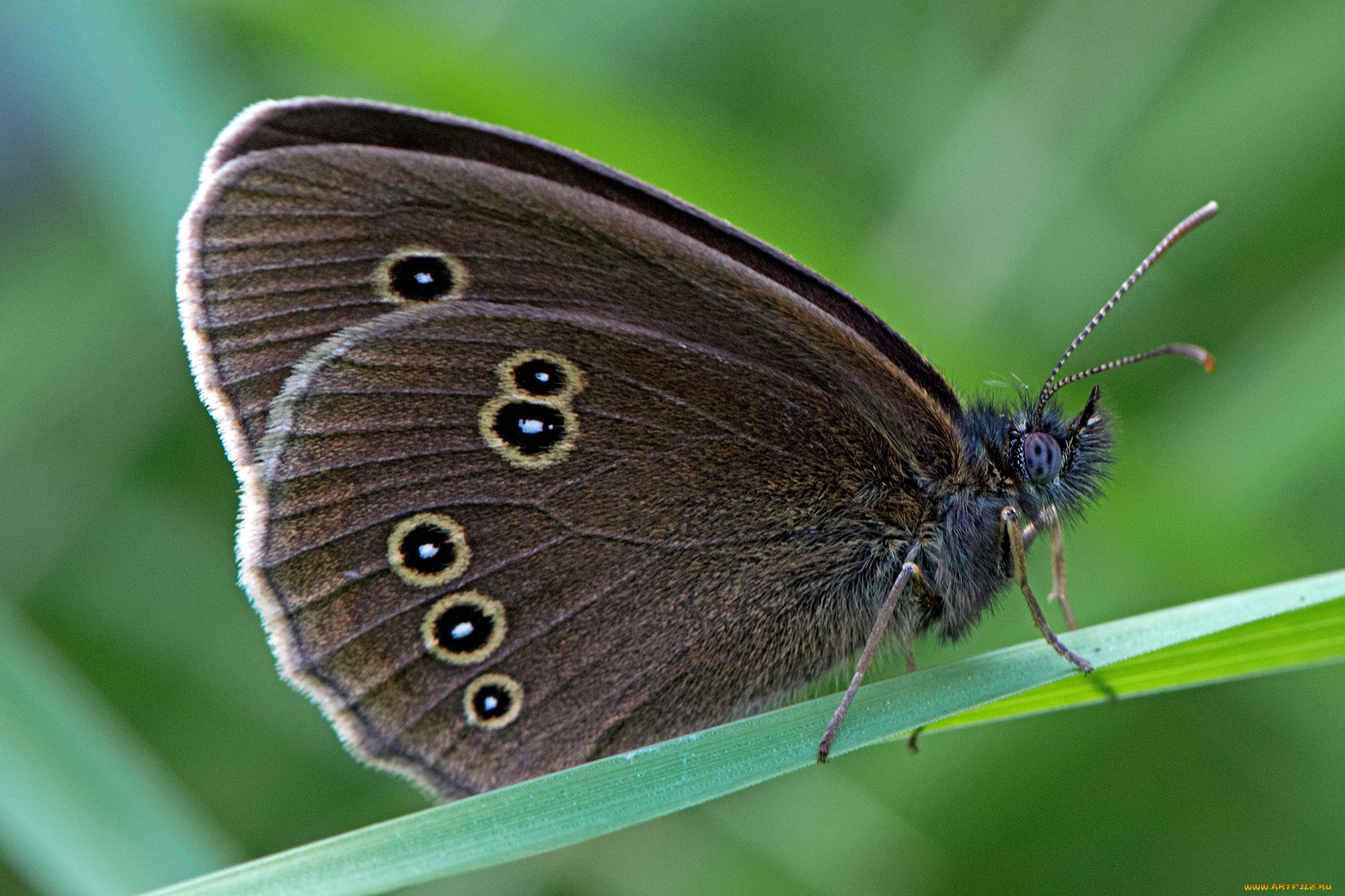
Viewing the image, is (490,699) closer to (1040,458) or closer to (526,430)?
(526,430)

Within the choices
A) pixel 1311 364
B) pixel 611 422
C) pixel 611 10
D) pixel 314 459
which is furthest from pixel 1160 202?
pixel 314 459

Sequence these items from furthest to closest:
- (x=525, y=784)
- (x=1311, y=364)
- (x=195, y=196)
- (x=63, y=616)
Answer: (x=63, y=616), (x=1311, y=364), (x=195, y=196), (x=525, y=784)

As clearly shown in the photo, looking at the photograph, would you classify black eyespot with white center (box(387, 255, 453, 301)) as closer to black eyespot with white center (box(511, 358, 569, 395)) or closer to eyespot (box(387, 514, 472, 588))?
black eyespot with white center (box(511, 358, 569, 395))

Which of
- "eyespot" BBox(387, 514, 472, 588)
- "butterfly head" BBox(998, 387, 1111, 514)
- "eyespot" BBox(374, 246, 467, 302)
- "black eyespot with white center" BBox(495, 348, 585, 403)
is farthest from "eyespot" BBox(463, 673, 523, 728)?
"butterfly head" BBox(998, 387, 1111, 514)

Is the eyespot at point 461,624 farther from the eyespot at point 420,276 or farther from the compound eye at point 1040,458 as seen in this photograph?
the compound eye at point 1040,458

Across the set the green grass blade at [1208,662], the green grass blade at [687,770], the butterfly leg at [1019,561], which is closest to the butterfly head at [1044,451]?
the butterfly leg at [1019,561]

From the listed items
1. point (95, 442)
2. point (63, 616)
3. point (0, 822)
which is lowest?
point (63, 616)

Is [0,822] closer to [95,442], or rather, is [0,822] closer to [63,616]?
[63,616]
